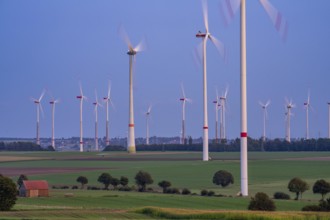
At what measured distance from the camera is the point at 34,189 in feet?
279

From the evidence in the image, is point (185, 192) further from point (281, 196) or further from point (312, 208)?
point (312, 208)

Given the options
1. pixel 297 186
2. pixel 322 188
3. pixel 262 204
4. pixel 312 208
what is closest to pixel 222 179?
pixel 297 186

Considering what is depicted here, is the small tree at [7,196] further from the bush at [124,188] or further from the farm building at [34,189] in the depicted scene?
the bush at [124,188]

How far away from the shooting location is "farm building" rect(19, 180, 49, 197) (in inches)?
3312

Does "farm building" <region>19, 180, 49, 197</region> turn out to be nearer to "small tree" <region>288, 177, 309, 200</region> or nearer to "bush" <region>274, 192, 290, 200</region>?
"bush" <region>274, 192, 290, 200</region>

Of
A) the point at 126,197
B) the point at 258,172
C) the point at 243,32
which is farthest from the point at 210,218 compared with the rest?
the point at 258,172

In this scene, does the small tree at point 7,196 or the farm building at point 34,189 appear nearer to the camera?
the small tree at point 7,196

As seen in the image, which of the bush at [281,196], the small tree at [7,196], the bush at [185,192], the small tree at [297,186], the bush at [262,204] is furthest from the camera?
the bush at [185,192]

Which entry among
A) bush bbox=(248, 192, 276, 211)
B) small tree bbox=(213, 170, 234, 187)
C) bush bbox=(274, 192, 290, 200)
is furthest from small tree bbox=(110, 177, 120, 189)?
bush bbox=(248, 192, 276, 211)

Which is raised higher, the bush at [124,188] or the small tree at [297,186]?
the small tree at [297,186]

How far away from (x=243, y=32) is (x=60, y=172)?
42.2 metres

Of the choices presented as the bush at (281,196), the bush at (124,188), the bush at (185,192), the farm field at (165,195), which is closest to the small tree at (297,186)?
the farm field at (165,195)

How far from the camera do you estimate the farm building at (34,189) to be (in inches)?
3312

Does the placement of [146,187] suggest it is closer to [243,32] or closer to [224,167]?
[243,32]
